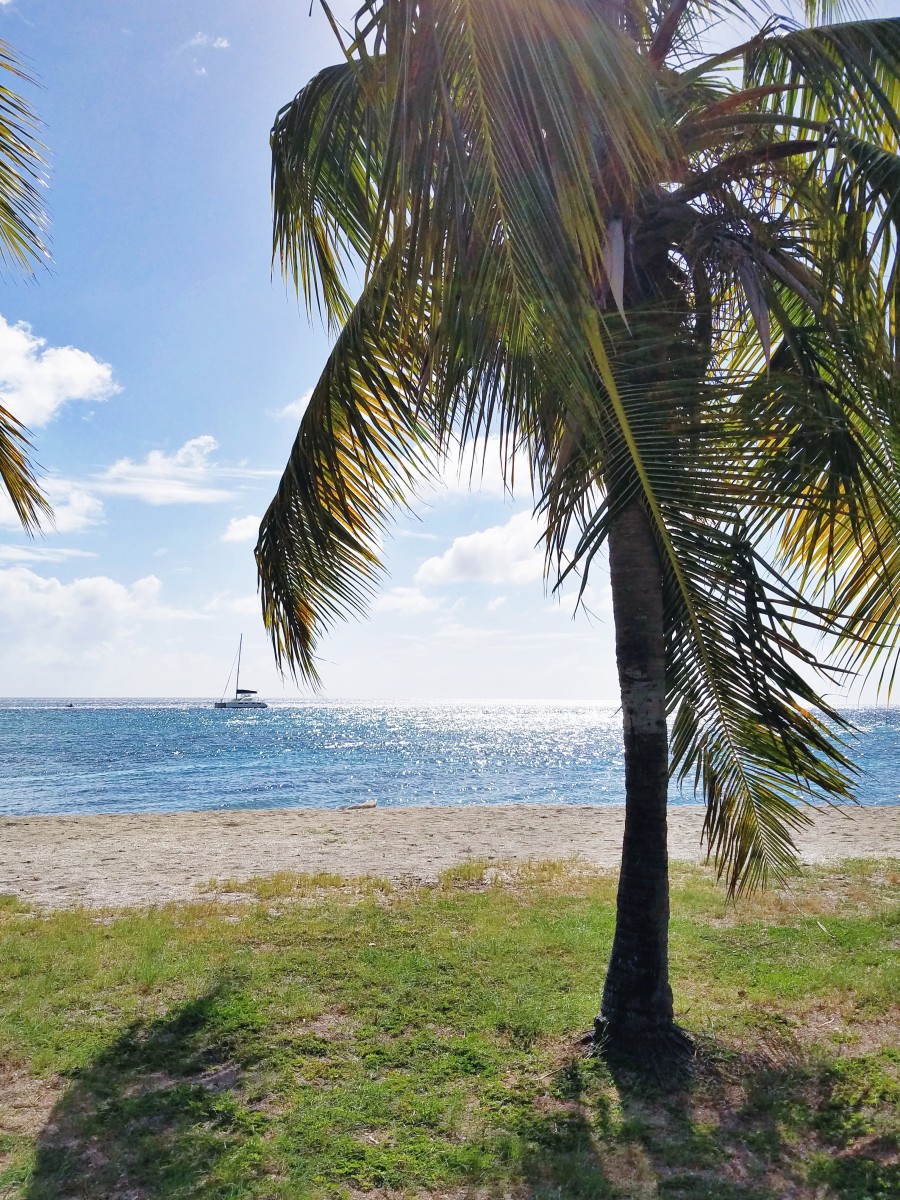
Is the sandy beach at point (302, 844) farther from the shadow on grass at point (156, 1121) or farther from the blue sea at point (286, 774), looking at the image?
the blue sea at point (286, 774)

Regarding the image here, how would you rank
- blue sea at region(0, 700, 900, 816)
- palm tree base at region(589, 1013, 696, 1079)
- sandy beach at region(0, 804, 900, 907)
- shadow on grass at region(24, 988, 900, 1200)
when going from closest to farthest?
shadow on grass at region(24, 988, 900, 1200) → palm tree base at region(589, 1013, 696, 1079) → sandy beach at region(0, 804, 900, 907) → blue sea at region(0, 700, 900, 816)

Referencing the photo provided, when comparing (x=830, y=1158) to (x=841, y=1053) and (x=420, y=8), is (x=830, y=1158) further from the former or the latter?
(x=420, y=8)

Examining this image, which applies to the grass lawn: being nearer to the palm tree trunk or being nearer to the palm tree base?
the palm tree base

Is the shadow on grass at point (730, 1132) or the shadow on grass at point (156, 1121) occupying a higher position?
the shadow on grass at point (730, 1132)

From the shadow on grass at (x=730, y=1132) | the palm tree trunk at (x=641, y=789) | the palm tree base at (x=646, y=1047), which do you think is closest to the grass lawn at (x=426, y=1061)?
the shadow on grass at (x=730, y=1132)

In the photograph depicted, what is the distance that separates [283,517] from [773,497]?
408 centimetres

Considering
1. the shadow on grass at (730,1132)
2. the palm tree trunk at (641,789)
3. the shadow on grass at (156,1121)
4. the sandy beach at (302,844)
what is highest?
the palm tree trunk at (641,789)

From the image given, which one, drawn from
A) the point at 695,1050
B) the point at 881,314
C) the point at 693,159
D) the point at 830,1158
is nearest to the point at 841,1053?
the point at 695,1050

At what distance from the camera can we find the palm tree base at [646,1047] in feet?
16.9

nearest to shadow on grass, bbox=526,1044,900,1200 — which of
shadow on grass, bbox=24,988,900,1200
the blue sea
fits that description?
shadow on grass, bbox=24,988,900,1200

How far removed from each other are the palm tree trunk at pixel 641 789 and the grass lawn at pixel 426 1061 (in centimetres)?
42

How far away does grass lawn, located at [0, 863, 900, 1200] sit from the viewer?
13.2 ft

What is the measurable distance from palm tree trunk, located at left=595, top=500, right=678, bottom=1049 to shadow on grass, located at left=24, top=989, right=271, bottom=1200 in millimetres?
2435

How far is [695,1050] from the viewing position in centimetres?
540
